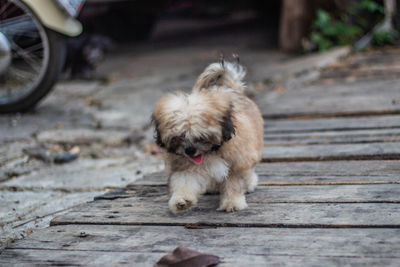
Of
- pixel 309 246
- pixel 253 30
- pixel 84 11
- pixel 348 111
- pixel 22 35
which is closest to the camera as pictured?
pixel 309 246

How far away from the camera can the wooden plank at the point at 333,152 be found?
3584 mm

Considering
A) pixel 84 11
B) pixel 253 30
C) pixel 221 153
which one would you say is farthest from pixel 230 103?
pixel 253 30

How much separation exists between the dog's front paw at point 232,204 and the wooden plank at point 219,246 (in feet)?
0.83

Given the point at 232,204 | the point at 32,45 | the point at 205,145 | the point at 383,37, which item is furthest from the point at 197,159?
the point at 383,37

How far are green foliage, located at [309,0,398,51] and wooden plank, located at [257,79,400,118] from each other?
7.99 ft

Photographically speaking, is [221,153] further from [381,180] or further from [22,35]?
[22,35]

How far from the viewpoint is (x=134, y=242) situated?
93.7 inches

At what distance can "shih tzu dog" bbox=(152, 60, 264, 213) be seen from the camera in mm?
2578

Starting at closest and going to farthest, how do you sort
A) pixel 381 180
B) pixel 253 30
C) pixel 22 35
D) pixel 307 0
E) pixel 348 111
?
pixel 381 180 → pixel 348 111 → pixel 22 35 → pixel 307 0 → pixel 253 30

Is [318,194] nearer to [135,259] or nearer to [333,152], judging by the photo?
[333,152]

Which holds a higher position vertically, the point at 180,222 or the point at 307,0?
the point at 307,0

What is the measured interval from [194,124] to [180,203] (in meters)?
0.44

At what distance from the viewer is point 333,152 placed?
3779 mm

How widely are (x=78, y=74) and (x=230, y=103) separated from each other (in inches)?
229
